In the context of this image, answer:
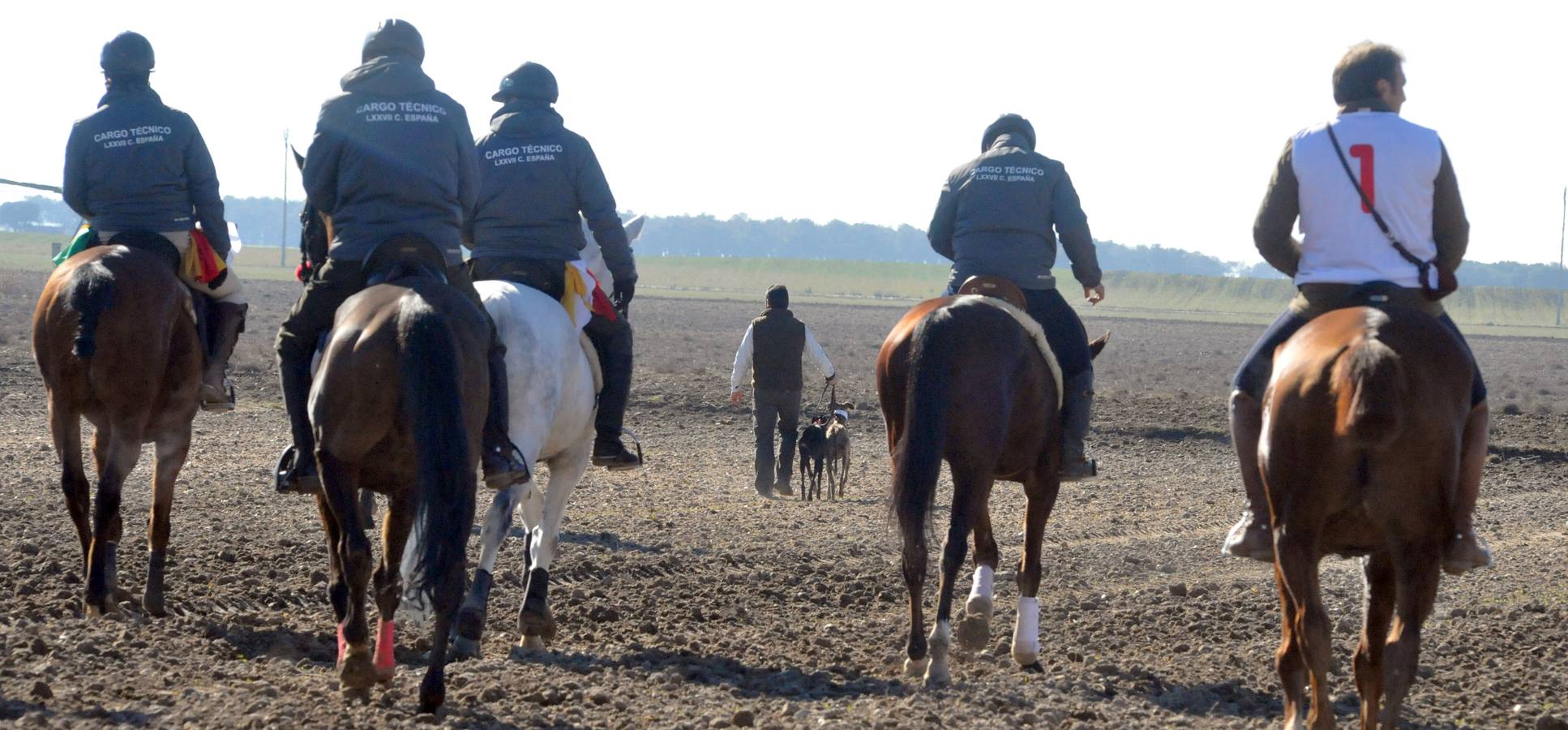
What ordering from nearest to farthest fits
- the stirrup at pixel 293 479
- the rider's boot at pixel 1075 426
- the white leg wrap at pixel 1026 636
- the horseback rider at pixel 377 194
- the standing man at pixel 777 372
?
the stirrup at pixel 293 479, the horseback rider at pixel 377 194, the white leg wrap at pixel 1026 636, the rider's boot at pixel 1075 426, the standing man at pixel 777 372

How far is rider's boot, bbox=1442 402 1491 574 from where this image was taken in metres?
5.28

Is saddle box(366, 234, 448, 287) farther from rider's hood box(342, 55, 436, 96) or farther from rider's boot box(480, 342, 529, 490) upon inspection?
rider's hood box(342, 55, 436, 96)

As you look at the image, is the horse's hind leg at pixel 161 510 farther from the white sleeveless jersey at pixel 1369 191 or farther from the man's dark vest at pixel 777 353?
the man's dark vest at pixel 777 353

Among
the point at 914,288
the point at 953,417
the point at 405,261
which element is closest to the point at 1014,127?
the point at 953,417

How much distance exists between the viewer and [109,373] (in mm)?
7762

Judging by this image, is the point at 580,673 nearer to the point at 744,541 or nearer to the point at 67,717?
the point at 67,717

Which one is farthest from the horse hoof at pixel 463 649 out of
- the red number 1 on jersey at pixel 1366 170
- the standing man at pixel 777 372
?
the standing man at pixel 777 372

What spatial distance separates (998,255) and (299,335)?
3565 mm

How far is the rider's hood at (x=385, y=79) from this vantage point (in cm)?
668

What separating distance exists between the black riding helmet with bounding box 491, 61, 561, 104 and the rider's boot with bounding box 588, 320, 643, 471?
1.20m

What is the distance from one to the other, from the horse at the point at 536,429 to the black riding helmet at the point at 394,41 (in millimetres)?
1089

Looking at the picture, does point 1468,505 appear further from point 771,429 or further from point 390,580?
point 771,429

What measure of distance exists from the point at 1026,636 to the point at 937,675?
2.70 ft

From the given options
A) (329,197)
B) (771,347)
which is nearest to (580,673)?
(329,197)
